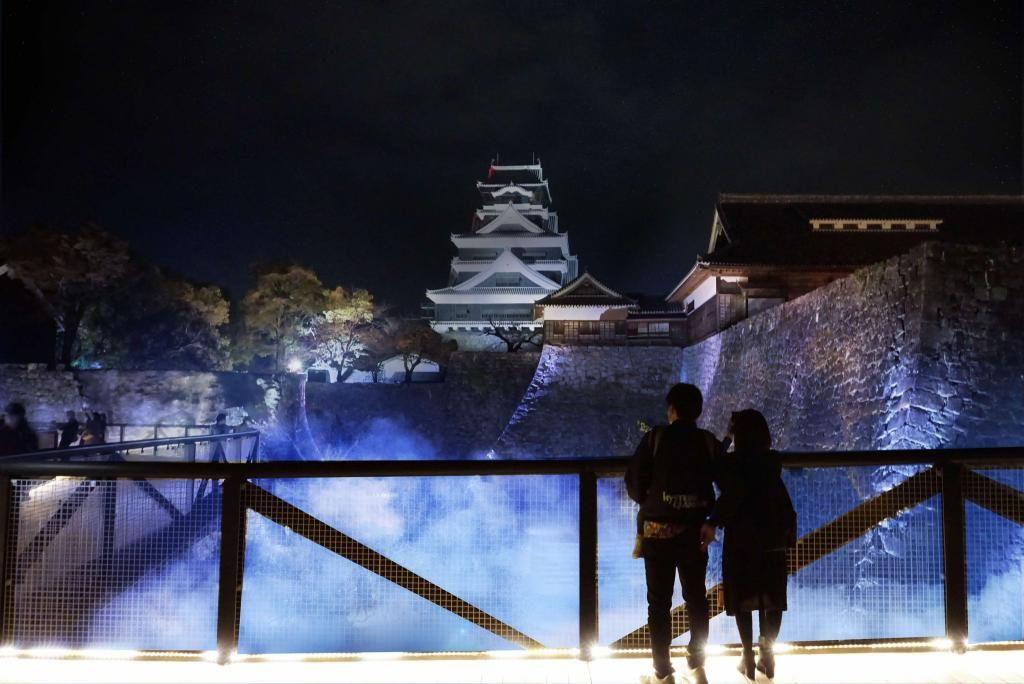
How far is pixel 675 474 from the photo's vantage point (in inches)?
87.2

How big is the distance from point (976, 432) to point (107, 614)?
843 cm

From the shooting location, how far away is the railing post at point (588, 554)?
99.9 inches

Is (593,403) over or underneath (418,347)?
underneath

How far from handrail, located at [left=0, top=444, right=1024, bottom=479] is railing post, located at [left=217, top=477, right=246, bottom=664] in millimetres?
118

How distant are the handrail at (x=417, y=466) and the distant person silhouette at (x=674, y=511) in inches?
9.7

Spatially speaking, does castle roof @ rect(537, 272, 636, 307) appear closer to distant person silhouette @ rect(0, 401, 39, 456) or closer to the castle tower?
the castle tower

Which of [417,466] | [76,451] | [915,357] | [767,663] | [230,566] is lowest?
[767,663]

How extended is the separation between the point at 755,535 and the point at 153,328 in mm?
26635

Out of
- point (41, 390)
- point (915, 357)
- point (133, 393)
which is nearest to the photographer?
point (915, 357)

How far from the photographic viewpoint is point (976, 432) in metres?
6.81

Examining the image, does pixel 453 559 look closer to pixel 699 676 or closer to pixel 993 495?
pixel 699 676

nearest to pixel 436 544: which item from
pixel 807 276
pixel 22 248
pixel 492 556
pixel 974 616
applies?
pixel 492 556

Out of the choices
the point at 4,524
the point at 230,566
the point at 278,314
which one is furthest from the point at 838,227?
the point at 278,314

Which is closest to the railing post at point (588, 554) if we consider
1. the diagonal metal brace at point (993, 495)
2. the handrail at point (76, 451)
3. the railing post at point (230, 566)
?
the railing post at point (230, 566)
